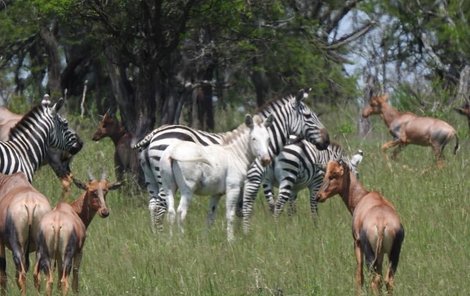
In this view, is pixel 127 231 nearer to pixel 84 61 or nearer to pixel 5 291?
pixel 5 291

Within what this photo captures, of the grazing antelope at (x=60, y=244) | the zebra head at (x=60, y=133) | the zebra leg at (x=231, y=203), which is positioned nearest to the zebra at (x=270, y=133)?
the zebra leg at (x=231, y=203)

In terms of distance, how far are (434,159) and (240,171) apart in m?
6.82

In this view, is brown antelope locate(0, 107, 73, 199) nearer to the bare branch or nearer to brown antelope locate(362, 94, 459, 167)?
brown antelope locate(362, 94, 459, 167)

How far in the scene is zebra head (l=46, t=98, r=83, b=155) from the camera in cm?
1453

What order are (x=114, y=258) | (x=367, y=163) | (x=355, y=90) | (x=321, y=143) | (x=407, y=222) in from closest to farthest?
1. (x=114, y=258)
2. (x=407, y=222)
3. (x=321, y=143)
4. (x=367, y=163)
5. (x=355, y=90)

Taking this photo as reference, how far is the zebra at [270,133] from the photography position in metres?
13.9

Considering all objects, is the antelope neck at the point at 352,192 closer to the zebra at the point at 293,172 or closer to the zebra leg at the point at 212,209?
the zebra leg at the point at 212,209

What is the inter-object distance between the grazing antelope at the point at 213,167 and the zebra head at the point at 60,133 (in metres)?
1.80

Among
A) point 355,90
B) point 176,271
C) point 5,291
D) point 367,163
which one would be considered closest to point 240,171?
point 176,271

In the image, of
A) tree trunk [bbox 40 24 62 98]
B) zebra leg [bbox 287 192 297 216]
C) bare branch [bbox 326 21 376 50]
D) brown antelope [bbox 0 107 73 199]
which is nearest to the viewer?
zebra leg [bbox 287 192 297 216]

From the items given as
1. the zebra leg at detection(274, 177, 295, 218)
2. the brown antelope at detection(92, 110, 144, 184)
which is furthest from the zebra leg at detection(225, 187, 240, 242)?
the brown antelope at detection(92, 110, 144, 184)

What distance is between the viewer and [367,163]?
62.2ft

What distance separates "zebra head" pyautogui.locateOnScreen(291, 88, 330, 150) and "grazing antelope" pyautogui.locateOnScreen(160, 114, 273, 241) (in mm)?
1549

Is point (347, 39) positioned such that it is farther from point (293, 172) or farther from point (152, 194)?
point (152, 194)
